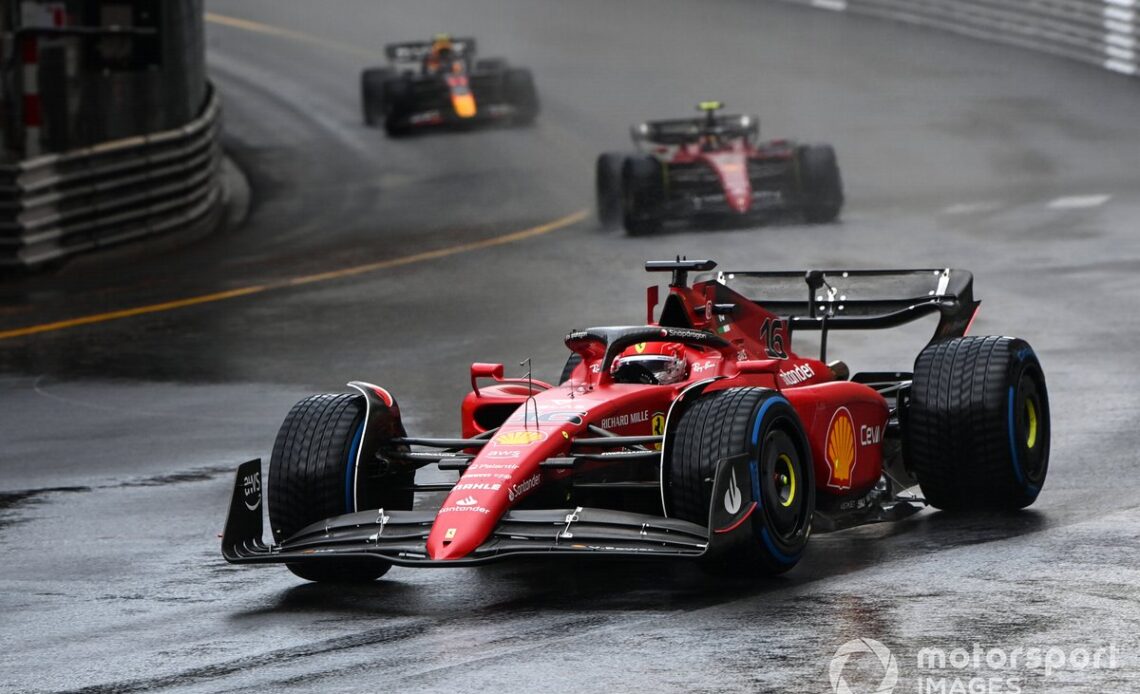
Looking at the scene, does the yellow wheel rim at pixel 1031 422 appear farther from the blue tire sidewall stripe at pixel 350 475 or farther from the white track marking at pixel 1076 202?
the white track marking at pixel 1076 202

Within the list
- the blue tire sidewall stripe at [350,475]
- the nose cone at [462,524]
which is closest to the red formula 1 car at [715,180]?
the blue tire sidewall stripe at [350,475]

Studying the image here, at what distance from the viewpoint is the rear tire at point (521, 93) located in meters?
34.4

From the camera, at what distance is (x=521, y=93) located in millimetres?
34562

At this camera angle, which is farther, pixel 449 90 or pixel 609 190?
pixel 449 90

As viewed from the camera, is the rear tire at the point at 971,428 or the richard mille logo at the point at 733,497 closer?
the richard mille logo at the point at 733,497

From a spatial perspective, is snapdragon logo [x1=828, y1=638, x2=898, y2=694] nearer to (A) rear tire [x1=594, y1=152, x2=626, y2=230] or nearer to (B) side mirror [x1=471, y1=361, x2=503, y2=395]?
(B) side mirror [x1=471, y1=361, x2=503, y2=395]

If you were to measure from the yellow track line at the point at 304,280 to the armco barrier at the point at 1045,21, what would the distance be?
1502 cm

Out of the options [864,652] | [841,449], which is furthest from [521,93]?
[864,652]

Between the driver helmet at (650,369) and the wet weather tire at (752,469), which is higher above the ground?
the driver helmet at (650,369)

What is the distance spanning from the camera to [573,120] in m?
35.7

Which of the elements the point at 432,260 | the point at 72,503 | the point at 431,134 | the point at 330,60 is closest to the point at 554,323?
the point at 432,260

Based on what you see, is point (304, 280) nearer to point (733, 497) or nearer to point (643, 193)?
point (643, 193)

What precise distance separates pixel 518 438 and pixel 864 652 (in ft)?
7.33

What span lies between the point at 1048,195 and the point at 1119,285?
742cm
